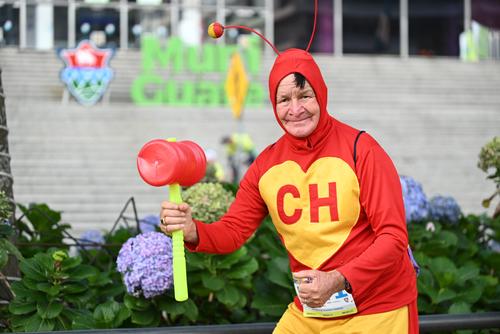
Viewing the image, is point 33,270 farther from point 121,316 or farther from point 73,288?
point 121,316

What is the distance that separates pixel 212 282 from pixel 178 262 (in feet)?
4.39

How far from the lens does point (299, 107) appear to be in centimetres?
259

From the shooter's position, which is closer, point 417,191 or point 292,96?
point 292,96

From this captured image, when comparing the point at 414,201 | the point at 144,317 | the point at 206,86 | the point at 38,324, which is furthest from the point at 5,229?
the point at 206,86

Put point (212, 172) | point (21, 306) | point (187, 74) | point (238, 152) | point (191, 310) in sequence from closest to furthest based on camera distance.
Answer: point (21, 306)
point (191, 310)
point (212, 172)
point (238, 152)
point (187, 74)

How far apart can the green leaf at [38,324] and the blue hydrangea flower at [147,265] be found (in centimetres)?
33

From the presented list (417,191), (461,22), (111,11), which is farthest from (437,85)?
(417,191)

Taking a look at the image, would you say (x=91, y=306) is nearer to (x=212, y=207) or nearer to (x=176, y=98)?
(x=212, y=207)

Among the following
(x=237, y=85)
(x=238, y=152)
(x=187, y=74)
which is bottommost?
(x=238, y=152)

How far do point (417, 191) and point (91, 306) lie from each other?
6.18 ft

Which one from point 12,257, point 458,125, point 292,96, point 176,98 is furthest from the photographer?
point 176,98

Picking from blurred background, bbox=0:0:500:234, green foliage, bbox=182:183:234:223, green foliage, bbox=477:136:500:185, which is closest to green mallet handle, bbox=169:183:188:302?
green foliage, bbox=182:183:234:223

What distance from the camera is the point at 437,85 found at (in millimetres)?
24844

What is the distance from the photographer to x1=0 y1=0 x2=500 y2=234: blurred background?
52.7 feet
